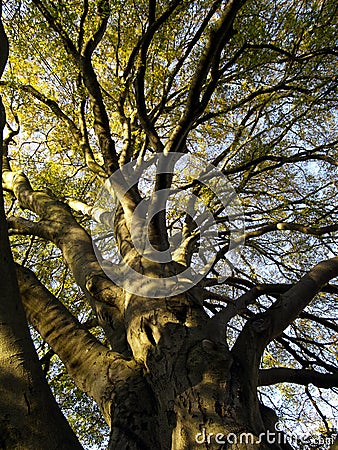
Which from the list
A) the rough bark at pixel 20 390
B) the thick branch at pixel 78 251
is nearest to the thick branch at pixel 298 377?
the thick branch at pixel 78 251

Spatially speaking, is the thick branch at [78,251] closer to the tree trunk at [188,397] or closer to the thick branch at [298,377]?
the tree trunk at [188,397]

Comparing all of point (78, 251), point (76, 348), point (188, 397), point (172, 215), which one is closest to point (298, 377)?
point (188, 397)

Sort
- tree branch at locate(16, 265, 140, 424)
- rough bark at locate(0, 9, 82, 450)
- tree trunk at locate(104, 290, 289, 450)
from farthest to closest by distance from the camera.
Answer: tree branch at locate(16, 265, 140, 424), tree trunk at locate(104, 290, 289, 450), rough bark at locate(0, 9, 82, 450)

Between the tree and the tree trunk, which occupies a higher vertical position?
the tree

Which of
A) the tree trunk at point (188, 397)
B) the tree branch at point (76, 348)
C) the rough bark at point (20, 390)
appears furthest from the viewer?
the tree branch at point (76, 348)

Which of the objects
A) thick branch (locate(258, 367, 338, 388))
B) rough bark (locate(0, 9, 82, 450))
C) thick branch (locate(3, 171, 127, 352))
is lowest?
rough bark (locate(0, 9, 82, 450))

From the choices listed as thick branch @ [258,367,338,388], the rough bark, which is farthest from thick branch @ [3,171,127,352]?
thick branch @ [258,367,338,388]

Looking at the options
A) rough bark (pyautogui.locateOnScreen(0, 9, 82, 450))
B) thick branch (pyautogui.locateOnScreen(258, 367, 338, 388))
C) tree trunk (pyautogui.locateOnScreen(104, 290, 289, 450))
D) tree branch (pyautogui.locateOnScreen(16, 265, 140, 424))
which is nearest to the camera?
rough bark (pyautogui.locateOnScreen(0, 9, 82, 450))

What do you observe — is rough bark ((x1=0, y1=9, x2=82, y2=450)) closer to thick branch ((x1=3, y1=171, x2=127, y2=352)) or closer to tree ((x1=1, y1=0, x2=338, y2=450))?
tree ((x1=1, y1=0, x2=338, y2=450))

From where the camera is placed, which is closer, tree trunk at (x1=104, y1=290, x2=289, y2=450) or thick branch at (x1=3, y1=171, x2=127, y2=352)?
tree trunk at (x1=104, y1=290, x2=289, y2=450)

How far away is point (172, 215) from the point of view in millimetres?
7324

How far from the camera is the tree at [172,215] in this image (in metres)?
2.32

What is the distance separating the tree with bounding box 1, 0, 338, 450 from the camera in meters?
2.32

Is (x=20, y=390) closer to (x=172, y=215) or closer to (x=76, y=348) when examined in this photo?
(x=76, y=348)
